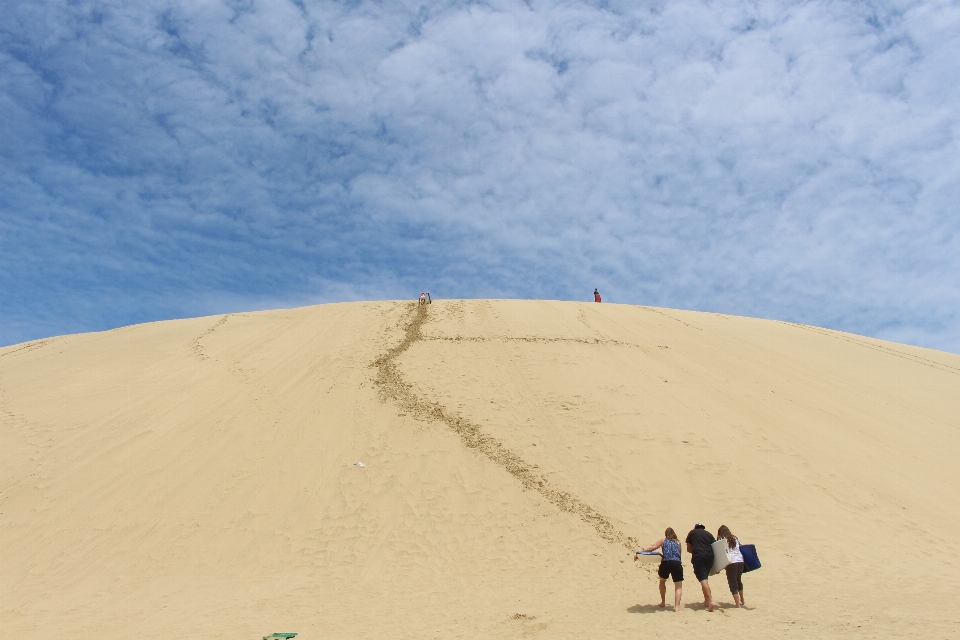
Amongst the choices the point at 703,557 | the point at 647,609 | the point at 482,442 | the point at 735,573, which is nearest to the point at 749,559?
the point at 735,573

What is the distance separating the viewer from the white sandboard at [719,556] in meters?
7.21

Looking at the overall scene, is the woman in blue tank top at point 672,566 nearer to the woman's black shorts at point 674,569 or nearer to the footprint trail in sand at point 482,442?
the woman's black shorts at point 674,569

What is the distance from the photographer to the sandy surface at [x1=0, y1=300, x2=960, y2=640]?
25.0 ft

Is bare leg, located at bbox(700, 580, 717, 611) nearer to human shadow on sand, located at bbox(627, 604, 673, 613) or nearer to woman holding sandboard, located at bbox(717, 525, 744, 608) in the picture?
woman holding sandboard, located at bbox(717, 525, 744, 608)

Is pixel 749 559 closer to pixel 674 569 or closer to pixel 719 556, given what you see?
pixel 719 556

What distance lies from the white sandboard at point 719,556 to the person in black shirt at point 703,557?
0.19 ft

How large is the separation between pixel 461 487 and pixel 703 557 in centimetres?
478

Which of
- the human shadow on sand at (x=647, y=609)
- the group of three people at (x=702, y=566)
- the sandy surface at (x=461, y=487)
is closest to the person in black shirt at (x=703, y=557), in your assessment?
the group of three people at (x=702, y=566)

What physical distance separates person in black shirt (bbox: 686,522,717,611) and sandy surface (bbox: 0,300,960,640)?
0.33 m

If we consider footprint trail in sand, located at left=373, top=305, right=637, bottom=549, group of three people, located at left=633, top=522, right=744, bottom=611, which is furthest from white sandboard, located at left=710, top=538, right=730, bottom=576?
Result: footprint trail in sand, located at left=373, top=305, right=637, bottom=549

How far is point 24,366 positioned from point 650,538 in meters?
19.0

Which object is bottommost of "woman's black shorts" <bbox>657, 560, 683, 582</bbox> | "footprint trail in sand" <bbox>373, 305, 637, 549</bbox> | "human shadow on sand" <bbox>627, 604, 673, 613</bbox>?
"human shadow on sand" <bbox>627, 604, 673, 613</bbox>

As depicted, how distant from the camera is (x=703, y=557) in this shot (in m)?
7.20

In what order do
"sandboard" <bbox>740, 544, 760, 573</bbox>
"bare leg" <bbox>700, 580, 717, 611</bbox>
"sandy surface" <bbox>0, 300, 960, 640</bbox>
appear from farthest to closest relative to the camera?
"sandy surface" <bbox>0, 300, 960, 640</bbox>, "sandboard" <bbox>740, 544, 760, 573</bbox>, "bare leg" <bbox>700, 580, 717, 611</bbox>
